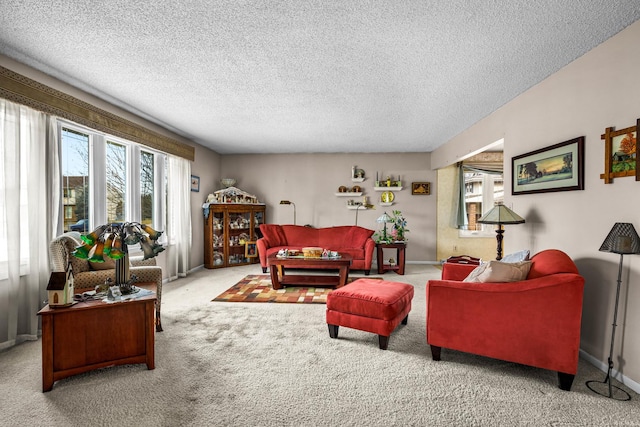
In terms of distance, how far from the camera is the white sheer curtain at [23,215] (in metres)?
2.70

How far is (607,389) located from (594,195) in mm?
1406

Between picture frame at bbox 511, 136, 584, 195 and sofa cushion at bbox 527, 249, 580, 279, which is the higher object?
picture frame at bbox 511, 136, 584, 195

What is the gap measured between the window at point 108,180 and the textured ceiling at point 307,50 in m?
0.60

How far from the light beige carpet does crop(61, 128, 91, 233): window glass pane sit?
4.45ft

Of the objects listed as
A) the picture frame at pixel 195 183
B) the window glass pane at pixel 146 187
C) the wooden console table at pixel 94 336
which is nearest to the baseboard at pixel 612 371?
the wooden console table at pixel 94 336

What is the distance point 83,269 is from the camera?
122 inches

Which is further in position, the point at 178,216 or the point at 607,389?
the point at 178,216

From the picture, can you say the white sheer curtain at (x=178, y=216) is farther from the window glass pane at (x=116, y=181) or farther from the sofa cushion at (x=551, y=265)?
the sofa cushion at (x=551, y=265)

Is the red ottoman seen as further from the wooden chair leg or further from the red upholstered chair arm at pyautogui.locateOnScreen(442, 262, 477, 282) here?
the red upholstered chair arm at pyautogui.locateOnScreen(442, 262, 477, 282)

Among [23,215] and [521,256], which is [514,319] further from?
[23,215]

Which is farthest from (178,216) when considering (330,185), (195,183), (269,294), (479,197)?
(479,197)

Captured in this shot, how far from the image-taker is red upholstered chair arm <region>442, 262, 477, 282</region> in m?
3.27

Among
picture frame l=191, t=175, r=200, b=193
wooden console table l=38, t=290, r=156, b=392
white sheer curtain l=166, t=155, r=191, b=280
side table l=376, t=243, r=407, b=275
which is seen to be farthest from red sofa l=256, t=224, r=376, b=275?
wooden console table l=38, t=290, r=156, b=392

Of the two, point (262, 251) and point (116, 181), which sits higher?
point (116, 181)
